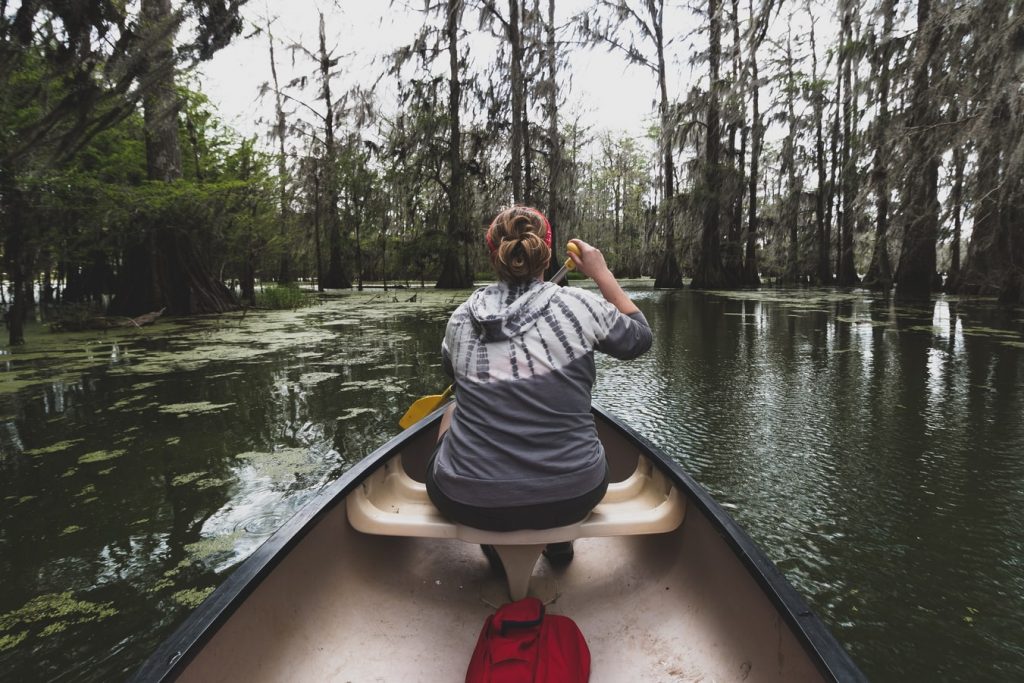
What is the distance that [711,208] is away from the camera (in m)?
18.4

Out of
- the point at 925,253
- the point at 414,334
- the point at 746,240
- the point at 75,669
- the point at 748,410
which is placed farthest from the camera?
the point at 746,240

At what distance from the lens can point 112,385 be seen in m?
4.56

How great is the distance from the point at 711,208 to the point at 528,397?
1884 centimetres

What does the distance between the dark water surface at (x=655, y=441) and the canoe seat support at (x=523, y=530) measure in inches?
21.4

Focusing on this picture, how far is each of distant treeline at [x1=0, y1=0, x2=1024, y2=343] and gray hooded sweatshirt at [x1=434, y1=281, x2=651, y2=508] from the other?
4314 mm

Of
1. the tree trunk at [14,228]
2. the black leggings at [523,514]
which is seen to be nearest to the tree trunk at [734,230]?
the tree trunk at [14,228]

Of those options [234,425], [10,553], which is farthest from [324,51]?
[10,553]

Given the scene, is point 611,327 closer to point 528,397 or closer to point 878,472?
point 528,397

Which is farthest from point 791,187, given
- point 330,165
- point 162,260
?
point 162,260

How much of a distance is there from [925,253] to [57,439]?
15.1 m

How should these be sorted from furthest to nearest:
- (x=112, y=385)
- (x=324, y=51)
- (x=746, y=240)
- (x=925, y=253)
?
(x=746, y=240) → (x=324, y=51) → (x=925, y=253) → (x=112, y=385)

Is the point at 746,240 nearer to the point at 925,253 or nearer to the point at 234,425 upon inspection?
the point at 925,253

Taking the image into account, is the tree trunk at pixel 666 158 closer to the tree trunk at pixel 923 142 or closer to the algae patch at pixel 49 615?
the tree trunk at pixel 923 142

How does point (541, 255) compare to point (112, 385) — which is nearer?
point (541, 255)
